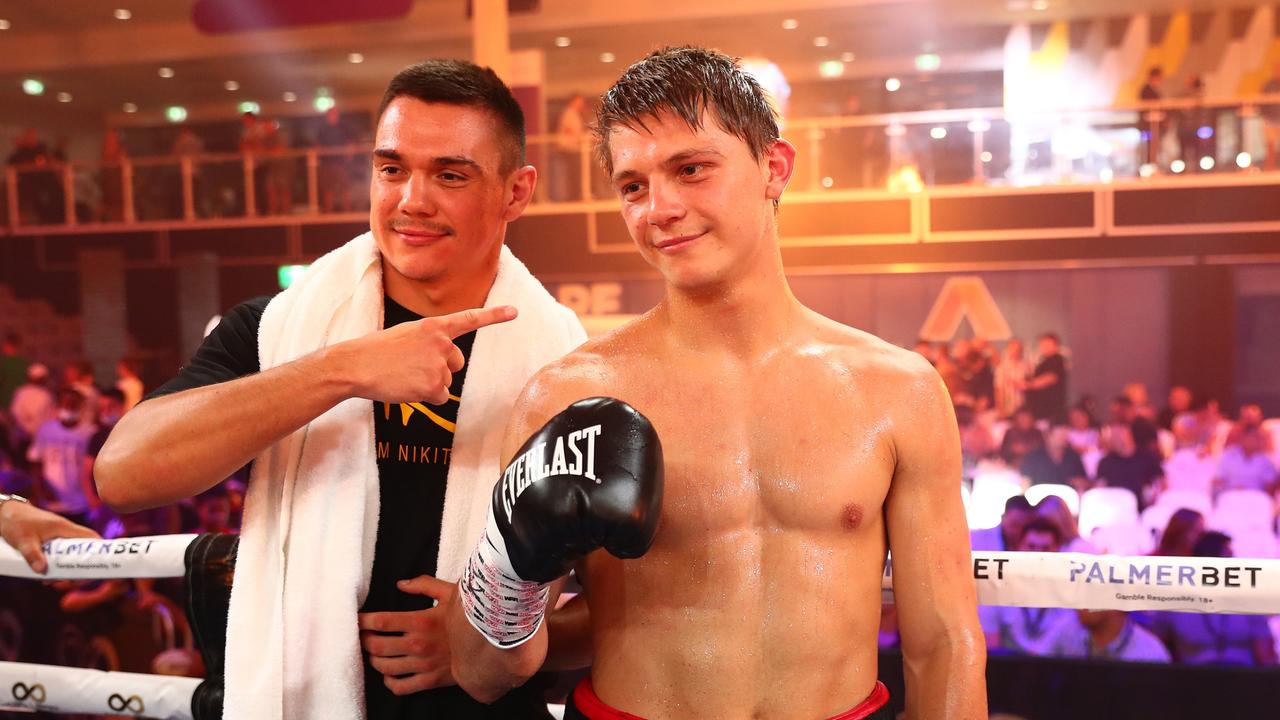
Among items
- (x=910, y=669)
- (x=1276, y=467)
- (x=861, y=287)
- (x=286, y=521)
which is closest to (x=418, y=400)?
(x=286, y=521)

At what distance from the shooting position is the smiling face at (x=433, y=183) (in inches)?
60.4

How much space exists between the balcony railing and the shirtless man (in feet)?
26.2

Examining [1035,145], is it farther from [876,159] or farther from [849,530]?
[849,530]

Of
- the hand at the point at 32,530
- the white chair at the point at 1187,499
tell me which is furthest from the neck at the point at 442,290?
the white chair at the point at 1187,499

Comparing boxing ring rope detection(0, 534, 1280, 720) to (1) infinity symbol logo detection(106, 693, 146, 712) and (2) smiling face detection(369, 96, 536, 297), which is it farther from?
(2) smiling face detection(369, 96, 536, 297)

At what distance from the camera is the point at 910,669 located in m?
1.47

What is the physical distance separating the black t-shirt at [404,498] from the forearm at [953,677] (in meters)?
0.56

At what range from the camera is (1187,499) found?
5.91 m

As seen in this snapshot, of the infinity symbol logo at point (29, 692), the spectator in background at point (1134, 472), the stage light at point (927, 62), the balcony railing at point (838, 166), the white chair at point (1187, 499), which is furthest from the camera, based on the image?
the stage light at point (927, 62)

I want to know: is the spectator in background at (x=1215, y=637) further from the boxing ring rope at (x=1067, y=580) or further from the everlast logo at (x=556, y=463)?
the everlast logo at (x=556, y=463)

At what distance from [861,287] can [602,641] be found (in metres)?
8.45

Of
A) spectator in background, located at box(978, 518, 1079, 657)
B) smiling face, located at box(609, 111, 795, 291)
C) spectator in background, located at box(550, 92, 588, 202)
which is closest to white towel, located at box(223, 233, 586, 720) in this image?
smiling face, located at box(609, 111, 795, 291)

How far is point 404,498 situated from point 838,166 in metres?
8.53

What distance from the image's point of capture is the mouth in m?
1.37
